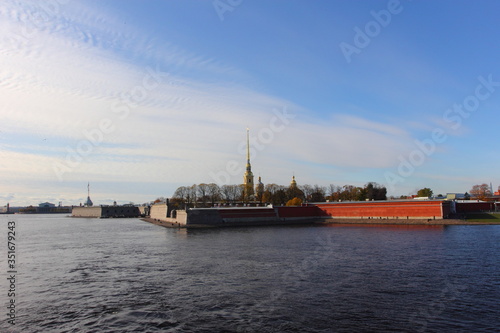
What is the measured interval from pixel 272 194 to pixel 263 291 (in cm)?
8122

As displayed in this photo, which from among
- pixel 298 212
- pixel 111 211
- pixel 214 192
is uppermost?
pixel 214 192

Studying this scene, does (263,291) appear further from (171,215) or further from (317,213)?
(317,213)

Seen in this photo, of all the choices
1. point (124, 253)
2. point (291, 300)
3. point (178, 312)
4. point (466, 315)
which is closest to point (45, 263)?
point (124, 253)

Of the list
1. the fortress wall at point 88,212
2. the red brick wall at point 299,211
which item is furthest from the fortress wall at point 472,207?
the fortress wall at point 88,212

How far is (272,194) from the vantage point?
9631cm

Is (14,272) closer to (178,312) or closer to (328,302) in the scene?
(178,312)

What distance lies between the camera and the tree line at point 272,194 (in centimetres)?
8425

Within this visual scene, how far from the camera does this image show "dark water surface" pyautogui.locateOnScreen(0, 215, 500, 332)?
1177cm

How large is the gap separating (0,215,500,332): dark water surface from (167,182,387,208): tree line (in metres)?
58.9

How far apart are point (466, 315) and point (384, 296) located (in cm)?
275

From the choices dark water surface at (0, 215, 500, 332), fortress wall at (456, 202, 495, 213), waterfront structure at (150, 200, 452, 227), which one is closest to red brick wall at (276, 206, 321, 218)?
waterfront structure at (150, 200, 452, 227)

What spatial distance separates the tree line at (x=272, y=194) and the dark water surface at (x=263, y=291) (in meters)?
58.9

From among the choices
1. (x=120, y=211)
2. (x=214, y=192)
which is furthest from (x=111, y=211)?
(x=214, y=192)

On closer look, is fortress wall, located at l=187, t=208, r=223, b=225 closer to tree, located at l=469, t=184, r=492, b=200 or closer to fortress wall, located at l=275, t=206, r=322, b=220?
fortress wall, located at l=275, t=206, r=322, b=220
